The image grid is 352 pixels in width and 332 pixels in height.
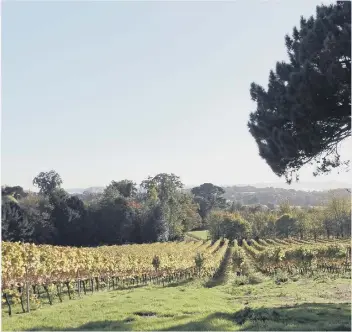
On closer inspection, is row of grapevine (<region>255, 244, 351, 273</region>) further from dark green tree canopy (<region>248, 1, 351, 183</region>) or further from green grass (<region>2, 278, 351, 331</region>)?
dark green tree canopy (<region>248, 1, 351, 183</region>)

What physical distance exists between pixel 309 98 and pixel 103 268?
13.7 meters

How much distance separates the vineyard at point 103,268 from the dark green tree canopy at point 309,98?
766 centimetres

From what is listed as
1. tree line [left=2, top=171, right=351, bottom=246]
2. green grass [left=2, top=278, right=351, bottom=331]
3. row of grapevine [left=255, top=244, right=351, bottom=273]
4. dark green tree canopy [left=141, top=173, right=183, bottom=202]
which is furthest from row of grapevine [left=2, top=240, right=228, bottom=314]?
dark green tree canopy [left=141, top=173, right=183, bottom=202]

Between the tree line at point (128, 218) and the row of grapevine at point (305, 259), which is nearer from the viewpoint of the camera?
the row of grapevine at point (305, 259)

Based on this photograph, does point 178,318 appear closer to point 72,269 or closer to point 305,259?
point 72,269

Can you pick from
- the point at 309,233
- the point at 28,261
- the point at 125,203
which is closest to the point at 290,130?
the point at 28,261

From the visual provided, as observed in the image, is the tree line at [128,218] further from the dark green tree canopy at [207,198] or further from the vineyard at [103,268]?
the vineyard at [103,268]

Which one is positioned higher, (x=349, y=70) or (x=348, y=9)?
(x=348, y=9)

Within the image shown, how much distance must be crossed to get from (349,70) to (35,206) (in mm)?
41207

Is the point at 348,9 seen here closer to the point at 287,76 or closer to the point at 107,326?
the point at 287,76

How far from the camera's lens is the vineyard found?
12188 mm

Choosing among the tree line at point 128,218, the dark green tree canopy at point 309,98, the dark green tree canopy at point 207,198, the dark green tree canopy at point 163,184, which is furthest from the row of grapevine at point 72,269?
the dark green tree canopy at point 207,198

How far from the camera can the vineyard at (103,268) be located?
1219 centimetres

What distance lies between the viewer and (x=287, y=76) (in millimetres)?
9812
